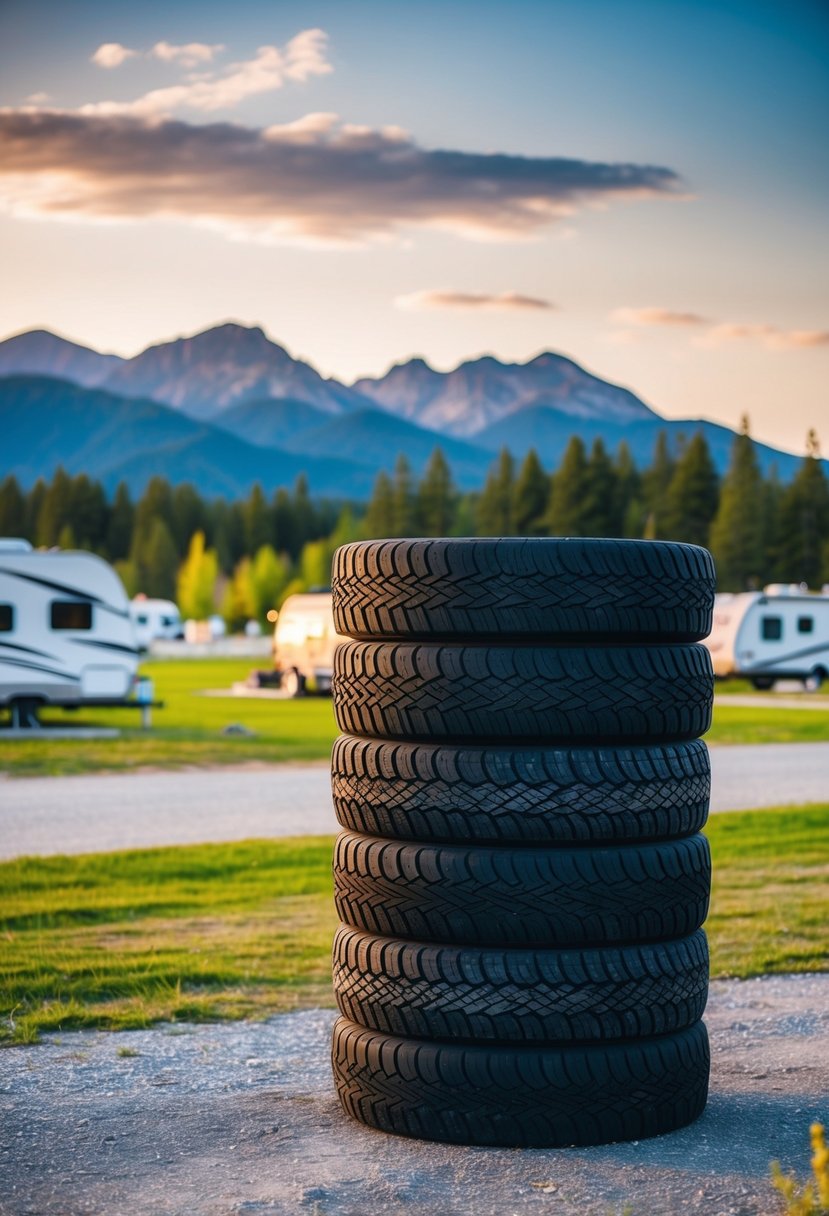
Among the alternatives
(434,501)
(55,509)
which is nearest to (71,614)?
(434,501)

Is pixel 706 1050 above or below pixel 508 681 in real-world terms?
below

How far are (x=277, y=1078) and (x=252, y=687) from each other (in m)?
33.1

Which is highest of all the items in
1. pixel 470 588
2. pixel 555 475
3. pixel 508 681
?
pixel 555 475

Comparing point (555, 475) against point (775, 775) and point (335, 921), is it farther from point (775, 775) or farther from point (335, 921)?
point (335, 921)

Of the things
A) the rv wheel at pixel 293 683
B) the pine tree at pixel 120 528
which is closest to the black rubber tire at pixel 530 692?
the rv wheel at pixel 293 683

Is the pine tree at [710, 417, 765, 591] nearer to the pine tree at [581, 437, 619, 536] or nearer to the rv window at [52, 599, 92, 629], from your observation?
the pine tree at [581, 437, 619, 536]

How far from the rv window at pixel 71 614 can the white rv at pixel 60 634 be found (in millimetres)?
14

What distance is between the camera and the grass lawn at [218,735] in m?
18.4

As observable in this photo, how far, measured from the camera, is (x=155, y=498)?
137m

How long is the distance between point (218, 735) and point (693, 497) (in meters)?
66.1

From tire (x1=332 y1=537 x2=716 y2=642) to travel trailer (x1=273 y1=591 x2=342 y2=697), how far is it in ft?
94.3

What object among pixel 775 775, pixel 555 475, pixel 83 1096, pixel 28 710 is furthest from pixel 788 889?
pixel 555 475

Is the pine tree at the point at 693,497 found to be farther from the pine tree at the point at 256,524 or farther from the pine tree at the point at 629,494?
the pine tree at the point at 256,524

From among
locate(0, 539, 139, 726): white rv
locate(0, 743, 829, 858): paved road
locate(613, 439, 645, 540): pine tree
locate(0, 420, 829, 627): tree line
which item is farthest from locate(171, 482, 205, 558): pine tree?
locate(0, 743, 829, 858): paved road
